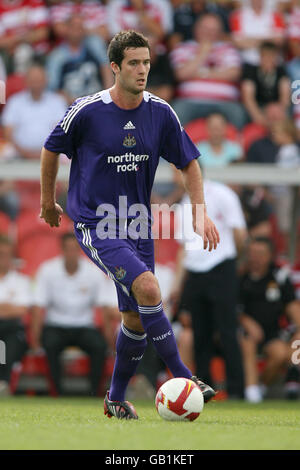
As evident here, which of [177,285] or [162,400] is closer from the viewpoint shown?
[162,400]

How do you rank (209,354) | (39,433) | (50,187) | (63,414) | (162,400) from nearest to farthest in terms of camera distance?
(39,433) < (162,400) < (50,187) < (63,414) < (209,354)

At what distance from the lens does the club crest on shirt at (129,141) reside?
6.06 meters

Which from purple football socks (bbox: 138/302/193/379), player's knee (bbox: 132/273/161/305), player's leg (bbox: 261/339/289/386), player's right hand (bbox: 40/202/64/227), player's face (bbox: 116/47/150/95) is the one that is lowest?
player's leg (bbox: 261/339/289/386)

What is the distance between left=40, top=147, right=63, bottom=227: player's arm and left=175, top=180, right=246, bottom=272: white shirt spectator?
3750 millimetres

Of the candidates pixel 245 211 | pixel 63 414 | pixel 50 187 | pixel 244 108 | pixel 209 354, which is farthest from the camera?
pixel 244 108

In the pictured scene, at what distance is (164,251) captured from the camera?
424 inches

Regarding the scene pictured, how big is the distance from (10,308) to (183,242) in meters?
2.07

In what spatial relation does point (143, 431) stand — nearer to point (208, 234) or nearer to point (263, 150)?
point (208, 234)

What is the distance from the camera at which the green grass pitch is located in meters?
4.59

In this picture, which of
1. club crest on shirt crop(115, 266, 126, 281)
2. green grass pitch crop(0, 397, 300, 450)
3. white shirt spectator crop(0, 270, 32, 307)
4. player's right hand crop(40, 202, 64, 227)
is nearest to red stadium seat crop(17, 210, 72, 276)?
white shirt spectator crop(0, 270, 32, 307)

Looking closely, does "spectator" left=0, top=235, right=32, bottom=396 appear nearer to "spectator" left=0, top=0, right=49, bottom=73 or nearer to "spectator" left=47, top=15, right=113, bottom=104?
"spectator" left=47, top=15, right=113, bottom=104

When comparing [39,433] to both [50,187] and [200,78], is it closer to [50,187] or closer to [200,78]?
[50,187]

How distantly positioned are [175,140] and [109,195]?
624 millimetres

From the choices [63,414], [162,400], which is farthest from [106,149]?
[63,414]
